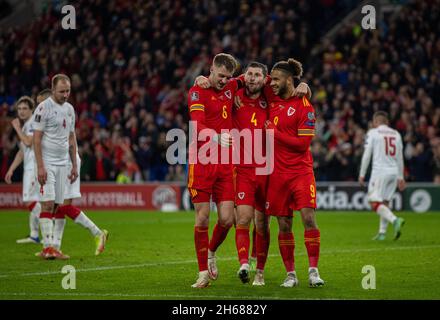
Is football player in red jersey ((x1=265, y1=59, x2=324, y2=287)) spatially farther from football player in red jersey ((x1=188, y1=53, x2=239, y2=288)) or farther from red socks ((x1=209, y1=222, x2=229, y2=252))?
red socks ((x1=209, y1=222, x2=229, y2=252))

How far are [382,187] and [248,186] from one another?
8.00 m

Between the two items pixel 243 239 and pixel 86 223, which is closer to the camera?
pixel 243 239

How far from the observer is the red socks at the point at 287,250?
1016 cm

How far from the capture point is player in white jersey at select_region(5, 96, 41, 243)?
51.6 feet

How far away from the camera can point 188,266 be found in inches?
480

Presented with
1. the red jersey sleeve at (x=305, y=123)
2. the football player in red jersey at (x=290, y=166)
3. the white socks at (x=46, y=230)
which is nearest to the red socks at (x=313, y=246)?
the football player in red jersey at (x=290, y=166)

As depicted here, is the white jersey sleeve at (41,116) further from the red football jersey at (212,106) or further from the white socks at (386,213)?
the white socks at (386,213)

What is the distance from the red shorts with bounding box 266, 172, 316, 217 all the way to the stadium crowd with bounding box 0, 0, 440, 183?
50.6 feet

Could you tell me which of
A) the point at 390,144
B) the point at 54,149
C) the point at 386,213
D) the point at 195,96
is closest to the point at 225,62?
the point at 195,96

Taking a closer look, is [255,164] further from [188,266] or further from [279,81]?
[188,266]

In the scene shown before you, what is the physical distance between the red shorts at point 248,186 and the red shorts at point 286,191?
0.13 m

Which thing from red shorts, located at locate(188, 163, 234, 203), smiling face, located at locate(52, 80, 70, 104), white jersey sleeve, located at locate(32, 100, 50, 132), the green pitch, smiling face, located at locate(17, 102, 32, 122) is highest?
smiling face, located at locate(52, 80, 70, 104)

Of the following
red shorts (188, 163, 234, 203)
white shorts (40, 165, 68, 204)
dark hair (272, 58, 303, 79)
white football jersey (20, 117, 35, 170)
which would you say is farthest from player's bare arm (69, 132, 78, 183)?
dark hair (272, 58, 303, 79)
